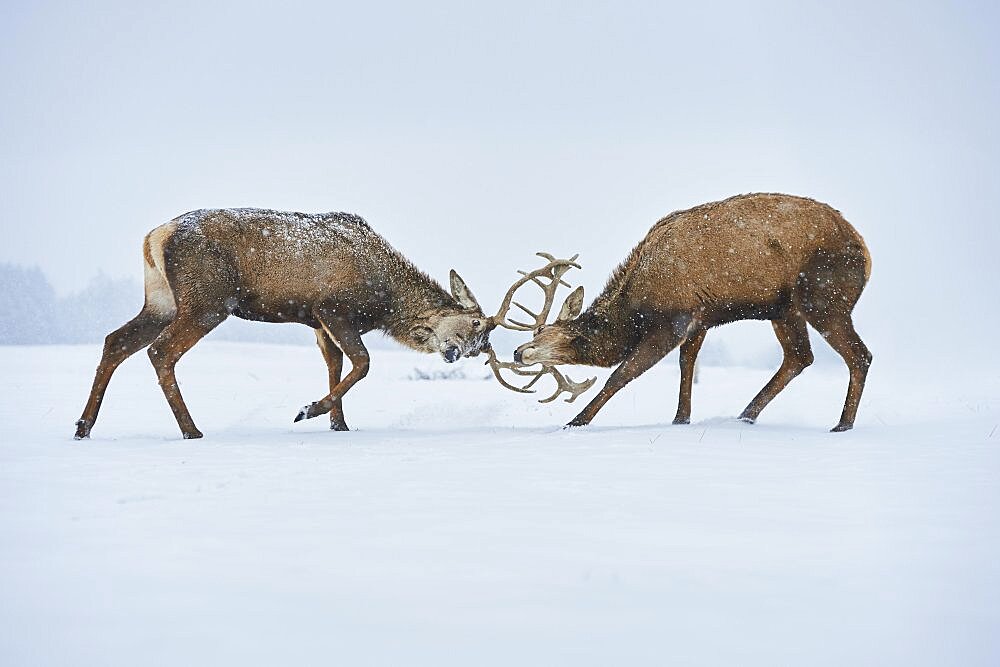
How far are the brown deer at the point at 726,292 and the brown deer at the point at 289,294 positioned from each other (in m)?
1.14

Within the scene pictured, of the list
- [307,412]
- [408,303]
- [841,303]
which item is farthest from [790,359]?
[307,412]

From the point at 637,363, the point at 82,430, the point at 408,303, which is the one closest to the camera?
the point at 82,430

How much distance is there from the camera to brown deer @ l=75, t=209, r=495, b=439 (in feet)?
26.6

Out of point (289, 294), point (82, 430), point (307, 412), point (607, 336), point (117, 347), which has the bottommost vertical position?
point (82, 430)

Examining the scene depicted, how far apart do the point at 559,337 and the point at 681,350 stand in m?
1.29

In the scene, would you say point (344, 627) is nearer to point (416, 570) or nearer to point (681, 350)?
point (416, 570)

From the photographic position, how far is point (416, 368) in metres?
17.3

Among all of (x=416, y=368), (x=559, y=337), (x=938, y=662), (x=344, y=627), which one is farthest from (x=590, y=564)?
(x=416, y=368)

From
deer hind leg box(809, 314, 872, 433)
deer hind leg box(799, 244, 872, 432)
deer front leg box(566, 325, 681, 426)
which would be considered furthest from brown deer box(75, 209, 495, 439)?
deer hind leg box(809, 314, 872, 433)

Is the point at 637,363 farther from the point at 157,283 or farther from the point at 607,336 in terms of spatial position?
the point at 157,283

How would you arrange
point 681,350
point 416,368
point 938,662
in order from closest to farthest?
point 938,662 → point 681,350 → point 416,368

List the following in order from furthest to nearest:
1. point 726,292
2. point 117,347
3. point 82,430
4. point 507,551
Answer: point 726,292, point 117,347, point 82,430, point 507,551

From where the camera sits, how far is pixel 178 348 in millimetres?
8047

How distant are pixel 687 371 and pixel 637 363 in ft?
3.06
